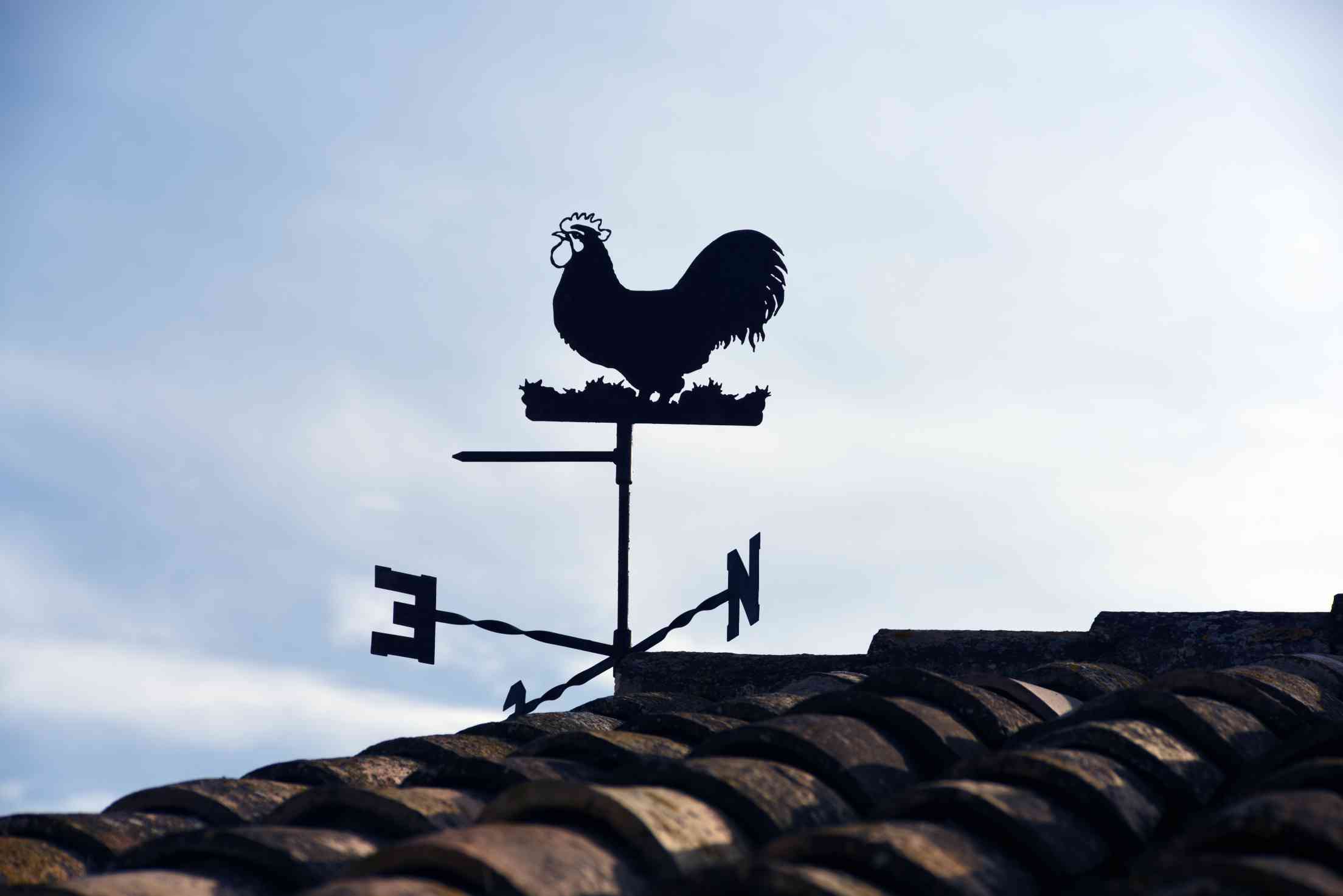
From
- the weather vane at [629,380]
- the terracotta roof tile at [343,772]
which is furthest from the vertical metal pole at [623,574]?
the terracotta roof tile at [343,772]

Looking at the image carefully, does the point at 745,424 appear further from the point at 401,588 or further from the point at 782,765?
the point at 782,765

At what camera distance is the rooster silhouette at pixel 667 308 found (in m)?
7.33

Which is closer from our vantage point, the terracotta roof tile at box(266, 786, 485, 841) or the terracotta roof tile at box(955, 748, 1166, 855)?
the terracotta roof tile at box(955, 748, 1166, 855)

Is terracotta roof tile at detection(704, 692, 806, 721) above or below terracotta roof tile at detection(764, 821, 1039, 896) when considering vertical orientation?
above

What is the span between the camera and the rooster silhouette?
289 inches

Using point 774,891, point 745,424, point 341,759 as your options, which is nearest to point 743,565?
point 745,424

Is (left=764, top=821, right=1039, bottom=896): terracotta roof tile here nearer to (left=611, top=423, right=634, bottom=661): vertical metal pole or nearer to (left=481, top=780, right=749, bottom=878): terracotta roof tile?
(left=481, top=780, right=749, bottom=878): terracotta roof tile

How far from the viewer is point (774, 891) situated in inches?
74.3

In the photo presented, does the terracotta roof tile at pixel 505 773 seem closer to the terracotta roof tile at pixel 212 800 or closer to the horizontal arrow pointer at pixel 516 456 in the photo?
the terracotta roof tile at pixel 212 800

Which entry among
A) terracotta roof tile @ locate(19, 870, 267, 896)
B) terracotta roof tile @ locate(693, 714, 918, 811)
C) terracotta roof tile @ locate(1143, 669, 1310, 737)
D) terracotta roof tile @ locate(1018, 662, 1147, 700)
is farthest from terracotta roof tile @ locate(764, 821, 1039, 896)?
terracotta roof tile @ locate(1018, 662, 1147, 700)

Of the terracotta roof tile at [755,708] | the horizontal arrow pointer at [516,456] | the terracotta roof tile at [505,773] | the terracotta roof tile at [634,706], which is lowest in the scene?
the terracotta roof tile at [505,773]

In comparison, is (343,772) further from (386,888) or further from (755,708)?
(386,888)

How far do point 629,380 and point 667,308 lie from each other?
431 millimetres

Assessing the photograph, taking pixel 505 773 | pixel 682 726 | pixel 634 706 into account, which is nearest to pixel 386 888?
pixel 505 773
